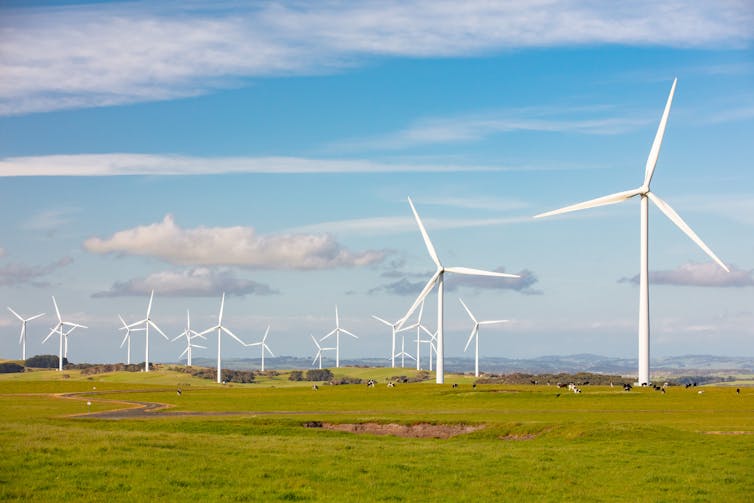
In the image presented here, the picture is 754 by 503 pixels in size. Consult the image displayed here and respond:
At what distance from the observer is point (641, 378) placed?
9544cm

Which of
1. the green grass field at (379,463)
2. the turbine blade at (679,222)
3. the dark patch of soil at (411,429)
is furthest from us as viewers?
the turbine blade at (679,222)

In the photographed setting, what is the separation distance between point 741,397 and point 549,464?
58.2m

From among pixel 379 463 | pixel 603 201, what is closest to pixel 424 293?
pixel 603 201

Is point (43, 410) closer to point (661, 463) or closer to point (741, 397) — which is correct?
point (661, 463)

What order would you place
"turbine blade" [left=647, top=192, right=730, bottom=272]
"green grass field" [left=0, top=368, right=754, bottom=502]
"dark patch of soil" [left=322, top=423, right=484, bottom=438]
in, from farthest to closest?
"turbine blade" [left=647, top=192, right=730, bottom=272] < "dark patch of soil" [left=322, top=423, right=484, bottom=438] < "green grass field" [left=0, top=368, right=754, bottom=502]

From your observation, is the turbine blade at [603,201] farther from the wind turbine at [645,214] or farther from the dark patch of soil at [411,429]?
the dark patch of soil at [411,429]

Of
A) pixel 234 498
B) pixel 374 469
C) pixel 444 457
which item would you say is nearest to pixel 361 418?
pixel 444 457

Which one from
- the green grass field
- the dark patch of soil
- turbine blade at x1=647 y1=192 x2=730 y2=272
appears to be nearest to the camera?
the green grass field

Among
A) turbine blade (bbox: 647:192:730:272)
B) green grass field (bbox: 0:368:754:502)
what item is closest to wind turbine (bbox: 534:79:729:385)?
turbine blade (bbox: 647:192:730:272)

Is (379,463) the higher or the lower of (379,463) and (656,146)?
the lower

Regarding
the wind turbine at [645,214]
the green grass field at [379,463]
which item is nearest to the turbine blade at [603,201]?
the wind turbine at [645,214]

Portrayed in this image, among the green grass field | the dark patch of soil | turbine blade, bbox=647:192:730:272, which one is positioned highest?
turbine blade, bbox=647:192:730:272

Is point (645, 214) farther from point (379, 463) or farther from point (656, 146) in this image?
point (379, 463)

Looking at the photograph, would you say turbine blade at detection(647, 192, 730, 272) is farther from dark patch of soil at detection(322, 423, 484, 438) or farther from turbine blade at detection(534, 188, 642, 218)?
dark patch of soil at detection(322, 423, 484, 438)
